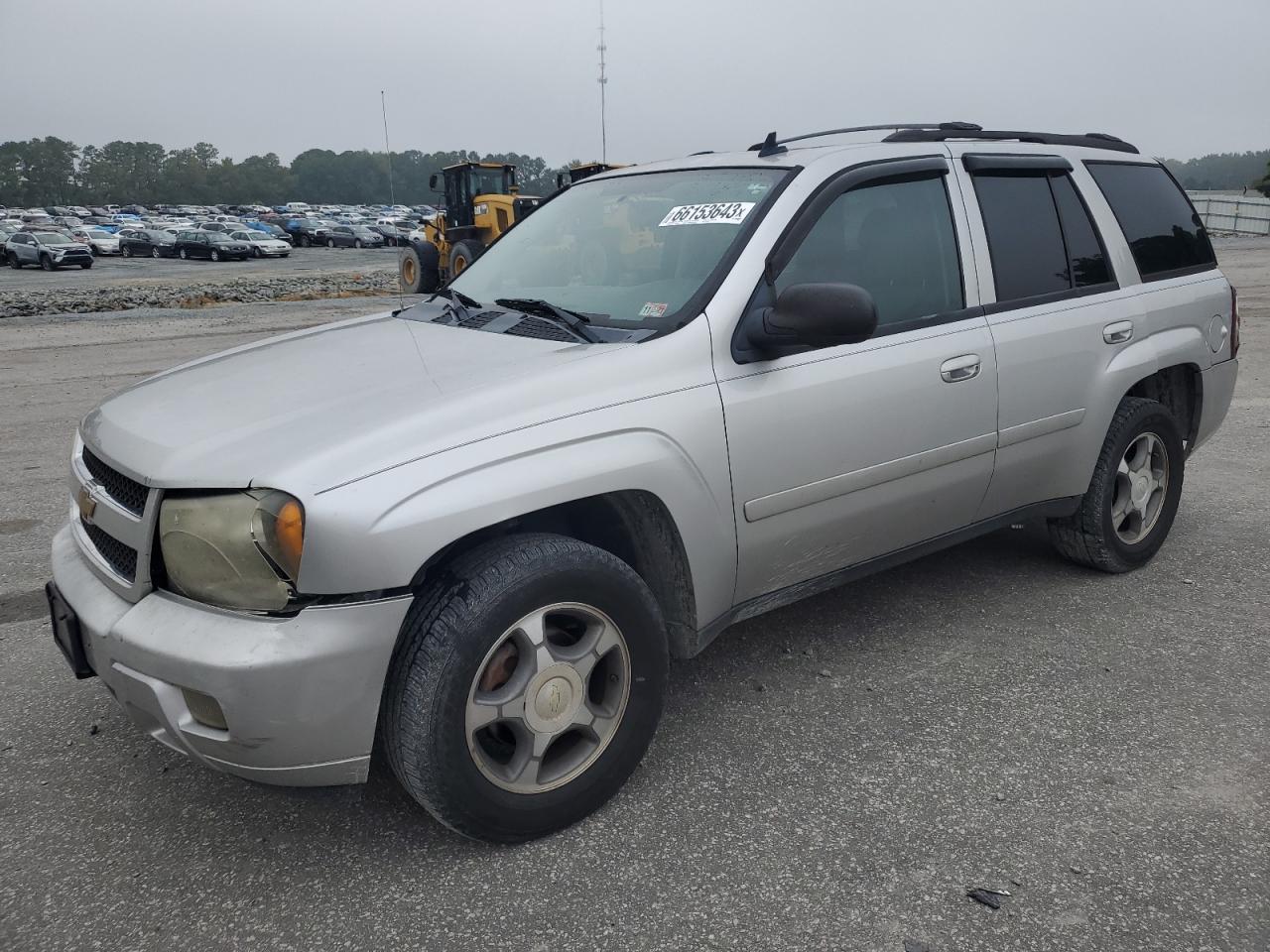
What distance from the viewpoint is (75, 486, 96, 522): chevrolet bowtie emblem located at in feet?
8.64

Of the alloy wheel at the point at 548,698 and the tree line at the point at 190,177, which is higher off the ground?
the tree line at the point at 190,177

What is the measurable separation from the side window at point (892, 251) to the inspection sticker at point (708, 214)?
0.21 meters

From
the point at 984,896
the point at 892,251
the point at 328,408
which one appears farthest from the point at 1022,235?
the point at 328,408

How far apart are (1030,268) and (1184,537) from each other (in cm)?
181

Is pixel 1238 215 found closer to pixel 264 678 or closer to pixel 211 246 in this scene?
Answer: pixel 211 246

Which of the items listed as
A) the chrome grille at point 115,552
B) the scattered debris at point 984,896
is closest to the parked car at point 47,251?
the chrome grille at point 115,552

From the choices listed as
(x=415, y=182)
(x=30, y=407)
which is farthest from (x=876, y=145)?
(x=415, y=182)

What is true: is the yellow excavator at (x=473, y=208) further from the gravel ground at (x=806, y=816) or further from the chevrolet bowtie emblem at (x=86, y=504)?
the chevrolet bowtie emblem at (x=86, y=504)

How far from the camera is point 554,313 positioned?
3064 mm

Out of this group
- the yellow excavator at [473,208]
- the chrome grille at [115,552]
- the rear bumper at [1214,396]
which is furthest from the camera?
the yellow excavator at [473,208]

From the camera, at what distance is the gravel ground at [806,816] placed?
7.39 feet

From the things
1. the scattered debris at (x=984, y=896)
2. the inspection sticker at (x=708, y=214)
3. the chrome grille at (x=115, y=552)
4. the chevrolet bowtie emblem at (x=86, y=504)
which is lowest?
the scattered debris at (x=984, y=896)

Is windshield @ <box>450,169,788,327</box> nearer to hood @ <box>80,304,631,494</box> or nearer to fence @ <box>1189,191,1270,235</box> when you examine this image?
hood @ <box>80,304,631,494</box>

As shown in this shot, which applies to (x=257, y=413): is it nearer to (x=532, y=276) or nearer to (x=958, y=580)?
(x=532, y=276)
